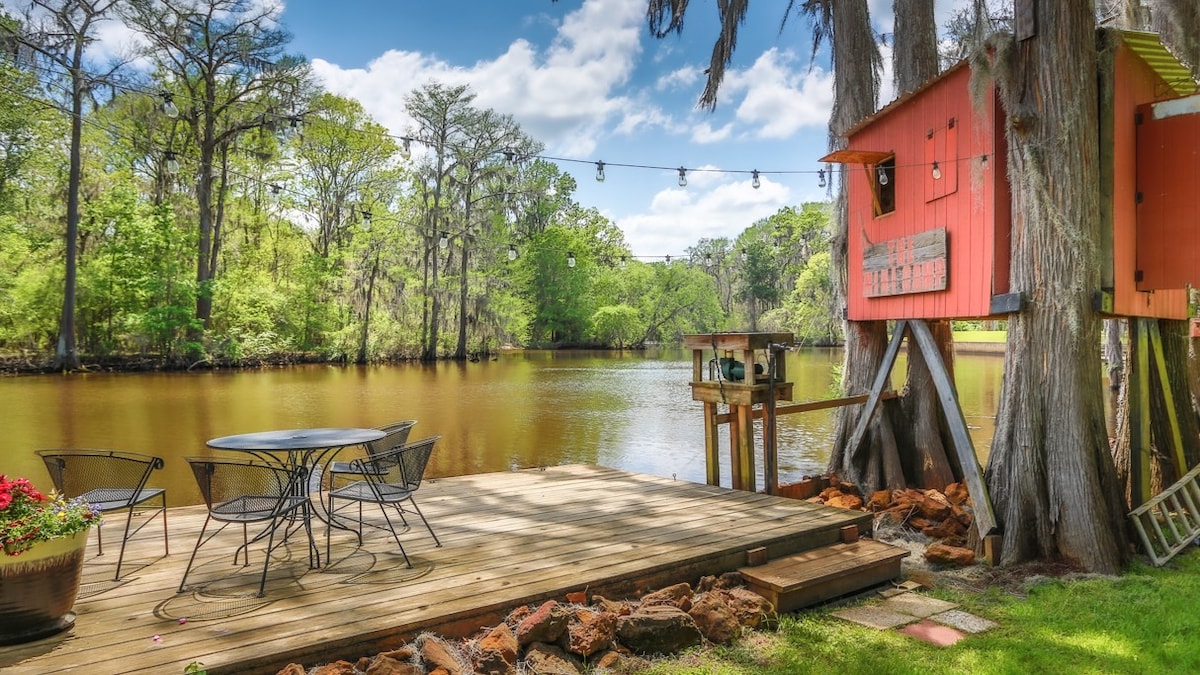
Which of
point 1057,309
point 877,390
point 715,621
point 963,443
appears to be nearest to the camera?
point 715,621

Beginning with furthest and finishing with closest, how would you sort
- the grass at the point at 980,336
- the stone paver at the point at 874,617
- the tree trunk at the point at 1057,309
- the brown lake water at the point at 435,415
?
the grass at the point at 980,336 → the brown lake water at the point at 435,415 → the tree trunk at the point at 1057,309 → the stone paver at the point at 874,617

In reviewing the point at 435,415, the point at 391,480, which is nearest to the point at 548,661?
the point at 391,480

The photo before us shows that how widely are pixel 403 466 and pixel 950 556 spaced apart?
12.6 ft

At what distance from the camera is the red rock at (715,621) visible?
138 inches

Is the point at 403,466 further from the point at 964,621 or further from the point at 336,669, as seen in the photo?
the point at 964,621

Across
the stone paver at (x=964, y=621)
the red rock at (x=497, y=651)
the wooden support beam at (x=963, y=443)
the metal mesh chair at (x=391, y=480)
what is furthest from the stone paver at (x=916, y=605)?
the metal mesh chair at (x=391, y=480)

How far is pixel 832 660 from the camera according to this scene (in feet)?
11.0

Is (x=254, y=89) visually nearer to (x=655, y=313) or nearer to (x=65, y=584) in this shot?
(x=65, y=584)

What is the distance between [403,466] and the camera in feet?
13.0

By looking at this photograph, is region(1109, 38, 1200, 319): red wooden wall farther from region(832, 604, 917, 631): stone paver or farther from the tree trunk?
region(832, 604, 917, 631): stone paver

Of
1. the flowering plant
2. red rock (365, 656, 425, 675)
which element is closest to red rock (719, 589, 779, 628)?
red rock (365, 656, 425, 675)

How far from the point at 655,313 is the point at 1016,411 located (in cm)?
4673

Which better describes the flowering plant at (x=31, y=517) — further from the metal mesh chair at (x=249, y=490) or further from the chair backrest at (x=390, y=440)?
the chair backrest at (x=390, y=440)

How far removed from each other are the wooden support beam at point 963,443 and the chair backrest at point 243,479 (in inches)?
185
